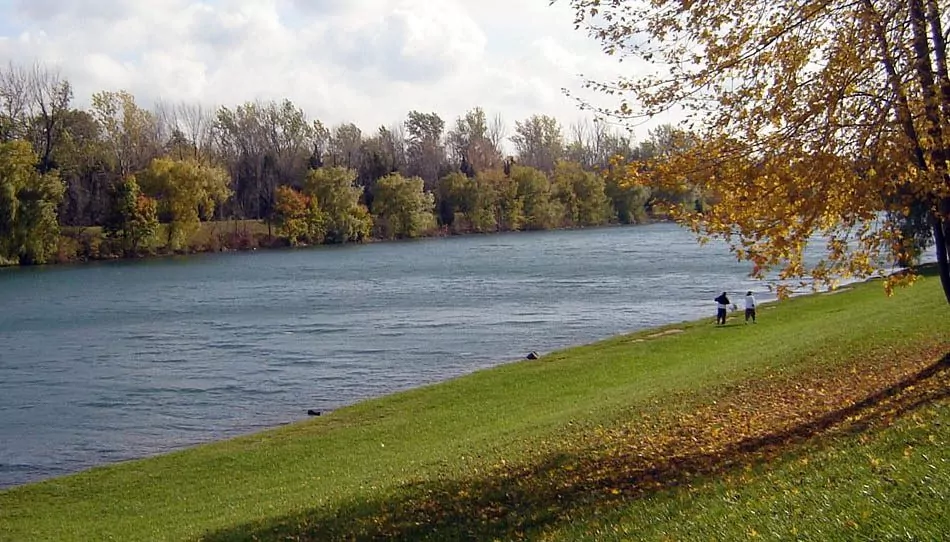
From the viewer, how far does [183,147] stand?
125500 mm

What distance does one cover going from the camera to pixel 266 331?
140 ft

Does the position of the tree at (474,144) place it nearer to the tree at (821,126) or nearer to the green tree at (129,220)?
the green tree at (129,220)

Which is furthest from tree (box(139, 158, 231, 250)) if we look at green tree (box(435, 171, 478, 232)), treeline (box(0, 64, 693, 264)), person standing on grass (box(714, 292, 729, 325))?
person standing on grass (box(714, 292, 729, 325))

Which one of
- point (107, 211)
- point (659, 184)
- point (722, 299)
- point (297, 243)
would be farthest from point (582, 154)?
point (659, 184)

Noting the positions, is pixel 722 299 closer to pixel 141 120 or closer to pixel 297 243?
pixel 297 243

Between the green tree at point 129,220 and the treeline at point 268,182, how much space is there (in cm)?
14

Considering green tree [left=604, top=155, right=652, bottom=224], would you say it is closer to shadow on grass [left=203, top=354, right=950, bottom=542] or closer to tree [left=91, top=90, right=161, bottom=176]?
tree [left=91, top=90, right=161, bottom=176]

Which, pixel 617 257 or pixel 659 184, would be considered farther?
pixel 617 257

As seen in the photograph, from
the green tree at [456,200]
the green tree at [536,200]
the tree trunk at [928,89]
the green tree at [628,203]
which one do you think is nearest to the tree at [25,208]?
the green tree at [456,200]

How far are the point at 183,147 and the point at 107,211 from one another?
2705 centimetres

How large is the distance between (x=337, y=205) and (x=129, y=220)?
91.6 feet

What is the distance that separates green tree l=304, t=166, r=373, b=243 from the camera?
118m

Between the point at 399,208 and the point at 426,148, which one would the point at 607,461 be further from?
the point at 426,148

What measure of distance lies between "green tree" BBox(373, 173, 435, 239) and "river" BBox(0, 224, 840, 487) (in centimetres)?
3943
